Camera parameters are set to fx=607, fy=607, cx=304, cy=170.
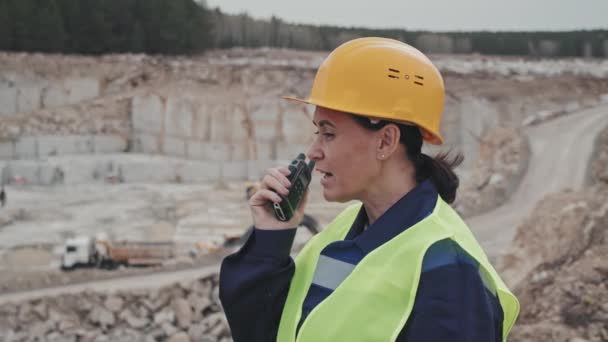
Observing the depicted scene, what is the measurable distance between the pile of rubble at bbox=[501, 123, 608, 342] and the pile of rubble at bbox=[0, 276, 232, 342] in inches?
203

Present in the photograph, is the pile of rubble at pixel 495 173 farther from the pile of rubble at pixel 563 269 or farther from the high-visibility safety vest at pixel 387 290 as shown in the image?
the high-visibility safety vest at pixel 387 290

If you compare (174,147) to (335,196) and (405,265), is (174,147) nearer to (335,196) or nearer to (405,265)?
(335,196)

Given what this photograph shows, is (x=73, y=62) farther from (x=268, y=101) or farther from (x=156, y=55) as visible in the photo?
(x=268, y=101)

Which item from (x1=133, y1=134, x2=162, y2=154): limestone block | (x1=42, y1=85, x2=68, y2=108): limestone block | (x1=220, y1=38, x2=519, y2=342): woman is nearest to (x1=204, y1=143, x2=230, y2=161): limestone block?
(x1=133, y1=134, x2=162, y2=154): limestone block

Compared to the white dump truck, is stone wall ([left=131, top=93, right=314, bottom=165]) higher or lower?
lower

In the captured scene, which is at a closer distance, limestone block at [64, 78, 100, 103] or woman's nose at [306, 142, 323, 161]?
woman's nose at [306, 142, 323, 161]

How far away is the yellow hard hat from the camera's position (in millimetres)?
1607

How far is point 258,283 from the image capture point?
1703 millimetres

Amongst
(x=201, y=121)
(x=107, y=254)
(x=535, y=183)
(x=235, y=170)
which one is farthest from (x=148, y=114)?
(x=535, y=183)

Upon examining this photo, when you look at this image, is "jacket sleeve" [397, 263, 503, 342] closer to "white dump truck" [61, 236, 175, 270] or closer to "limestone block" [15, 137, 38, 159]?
"white dump truck" [61, 236, 175, 270]

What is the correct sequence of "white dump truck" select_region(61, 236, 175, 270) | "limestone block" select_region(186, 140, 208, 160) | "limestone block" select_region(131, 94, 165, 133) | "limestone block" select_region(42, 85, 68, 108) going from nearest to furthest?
"white dump truck" select_region(61, 236, 175, 270)
"limestone block" select_region(186, 140, 208, 160)
"limestone block" select_region(131, 94, 165, 133)
"limestone block" select_region(42, 85, 68, 108)

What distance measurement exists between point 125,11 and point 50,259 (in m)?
27.0

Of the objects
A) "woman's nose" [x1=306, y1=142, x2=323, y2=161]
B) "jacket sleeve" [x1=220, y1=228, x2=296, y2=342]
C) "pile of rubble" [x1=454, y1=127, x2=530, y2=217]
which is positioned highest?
"woman's nose" [x1=306, y1=142, x2=323, y2=161]

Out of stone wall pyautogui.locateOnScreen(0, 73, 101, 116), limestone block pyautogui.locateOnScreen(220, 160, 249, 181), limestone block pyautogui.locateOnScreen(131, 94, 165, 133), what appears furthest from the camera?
stone wall pyautogui.locateOnScreen(0, 73, 101, 116)
